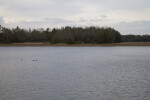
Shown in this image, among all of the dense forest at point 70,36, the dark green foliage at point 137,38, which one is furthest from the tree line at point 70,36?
the dark green foliage at point 137,38

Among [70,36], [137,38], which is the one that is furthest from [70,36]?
[137,38]

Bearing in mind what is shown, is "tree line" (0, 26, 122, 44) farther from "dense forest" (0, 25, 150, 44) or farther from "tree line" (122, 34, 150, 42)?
"tree line" (122, 34, 150, 42)

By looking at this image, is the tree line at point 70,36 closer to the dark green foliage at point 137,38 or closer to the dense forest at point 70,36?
the dense forest at point 70,36

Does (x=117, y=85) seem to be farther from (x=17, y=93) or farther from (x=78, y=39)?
(x=78, y=39)

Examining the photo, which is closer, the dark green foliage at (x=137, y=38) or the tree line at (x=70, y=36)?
the tree line at (x=70, y=36)

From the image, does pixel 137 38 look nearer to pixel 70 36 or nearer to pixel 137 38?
pixel 137 38

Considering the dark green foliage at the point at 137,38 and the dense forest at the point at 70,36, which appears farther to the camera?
the dark green foliage at the point at 137,38

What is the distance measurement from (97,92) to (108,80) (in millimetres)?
5110

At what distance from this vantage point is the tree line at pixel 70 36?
114 meters

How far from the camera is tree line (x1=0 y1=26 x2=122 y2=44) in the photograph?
114 metres

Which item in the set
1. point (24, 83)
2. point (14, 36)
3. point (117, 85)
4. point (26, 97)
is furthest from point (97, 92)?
point (14, 36)

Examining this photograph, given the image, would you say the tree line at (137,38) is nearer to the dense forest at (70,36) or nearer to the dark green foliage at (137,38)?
the dark green foliage at (137,38)

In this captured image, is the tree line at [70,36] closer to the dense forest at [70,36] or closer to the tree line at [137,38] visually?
the dense forest at [70,36]

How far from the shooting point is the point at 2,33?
124m
